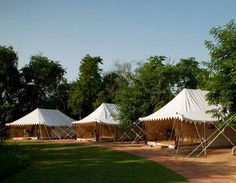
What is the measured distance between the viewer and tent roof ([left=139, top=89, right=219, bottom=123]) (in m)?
20.7

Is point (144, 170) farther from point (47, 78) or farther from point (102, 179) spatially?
point (47, 78)

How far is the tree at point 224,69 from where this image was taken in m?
18.2

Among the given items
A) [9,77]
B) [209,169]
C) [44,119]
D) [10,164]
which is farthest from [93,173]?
[9,77]

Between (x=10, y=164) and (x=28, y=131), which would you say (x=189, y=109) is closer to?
(x=10, y=164)

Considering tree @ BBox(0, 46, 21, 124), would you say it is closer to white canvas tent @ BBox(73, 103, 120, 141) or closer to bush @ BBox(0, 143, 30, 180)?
white canvas tent @ BBox(73, 103, 120, 141)

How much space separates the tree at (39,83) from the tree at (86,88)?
4630 mm

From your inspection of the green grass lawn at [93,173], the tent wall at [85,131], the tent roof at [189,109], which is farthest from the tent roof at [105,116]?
the green grass lawn at [93,173]

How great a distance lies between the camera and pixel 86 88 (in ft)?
172

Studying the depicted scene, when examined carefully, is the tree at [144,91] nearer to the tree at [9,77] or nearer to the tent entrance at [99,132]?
the tent entrance at [99,132]

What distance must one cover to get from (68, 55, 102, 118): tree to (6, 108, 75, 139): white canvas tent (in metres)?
8.86

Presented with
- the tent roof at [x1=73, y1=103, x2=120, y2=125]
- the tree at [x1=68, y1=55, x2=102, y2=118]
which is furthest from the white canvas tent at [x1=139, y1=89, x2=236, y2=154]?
the tree at [x1=68, y1=55, x2=102, y2=118]

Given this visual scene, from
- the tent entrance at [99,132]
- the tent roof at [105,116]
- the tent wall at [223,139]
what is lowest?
the tent wall at [223,139]

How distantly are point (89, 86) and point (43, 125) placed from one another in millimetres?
13647

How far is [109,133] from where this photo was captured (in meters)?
35.5
